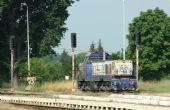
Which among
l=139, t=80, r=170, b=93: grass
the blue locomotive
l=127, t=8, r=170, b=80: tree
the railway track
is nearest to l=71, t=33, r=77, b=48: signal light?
the blue locomotive

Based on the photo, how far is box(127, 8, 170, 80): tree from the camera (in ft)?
238

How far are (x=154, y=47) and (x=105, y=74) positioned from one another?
28.4 m

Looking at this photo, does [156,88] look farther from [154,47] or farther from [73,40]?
[154,47]

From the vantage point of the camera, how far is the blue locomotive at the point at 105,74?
4400 centimetres

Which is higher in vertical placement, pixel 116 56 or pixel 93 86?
pixel 116 56

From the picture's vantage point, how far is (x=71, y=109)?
25703mm

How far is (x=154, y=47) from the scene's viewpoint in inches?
2889

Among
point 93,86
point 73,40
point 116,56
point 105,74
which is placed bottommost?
point 93,86

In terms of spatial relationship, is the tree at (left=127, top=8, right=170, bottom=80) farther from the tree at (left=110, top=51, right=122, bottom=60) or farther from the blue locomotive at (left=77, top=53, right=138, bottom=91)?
the blue locomotive at (left=77, top=53, right=138, bottom=91)

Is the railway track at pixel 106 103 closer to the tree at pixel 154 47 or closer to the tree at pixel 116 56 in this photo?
the tree at pixel 154 47

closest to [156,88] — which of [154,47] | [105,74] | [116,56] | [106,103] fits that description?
[105,74]

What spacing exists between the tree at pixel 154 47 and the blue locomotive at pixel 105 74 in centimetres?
2271

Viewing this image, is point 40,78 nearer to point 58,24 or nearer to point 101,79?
point 58,24

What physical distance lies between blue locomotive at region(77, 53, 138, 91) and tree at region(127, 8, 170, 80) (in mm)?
22706
